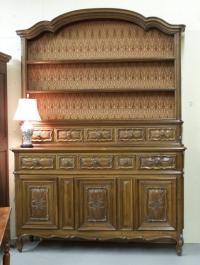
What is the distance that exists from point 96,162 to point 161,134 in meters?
0.80

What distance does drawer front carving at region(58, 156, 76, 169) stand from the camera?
4242 mm

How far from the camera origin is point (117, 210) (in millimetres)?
4199

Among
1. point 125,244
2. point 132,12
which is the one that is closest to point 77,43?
point 132,12

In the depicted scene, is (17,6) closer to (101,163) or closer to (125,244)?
(101,163)

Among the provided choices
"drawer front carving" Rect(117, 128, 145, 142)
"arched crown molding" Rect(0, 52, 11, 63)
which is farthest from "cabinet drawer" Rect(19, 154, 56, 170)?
"arched crown molding" Rect(0, 52, 11, 63)

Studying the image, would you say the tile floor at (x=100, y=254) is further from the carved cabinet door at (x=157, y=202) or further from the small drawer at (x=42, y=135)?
the small drawer at (x=42, y=135)

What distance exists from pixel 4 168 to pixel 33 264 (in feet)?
3.67

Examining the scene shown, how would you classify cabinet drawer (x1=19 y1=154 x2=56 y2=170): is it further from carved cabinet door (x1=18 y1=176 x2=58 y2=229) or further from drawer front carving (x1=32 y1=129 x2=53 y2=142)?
drawer front carving (x1=32 y1=129 x2=53 y2=142)

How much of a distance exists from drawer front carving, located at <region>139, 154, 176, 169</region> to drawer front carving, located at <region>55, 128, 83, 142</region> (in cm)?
79

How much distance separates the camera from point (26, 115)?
432 centimetres

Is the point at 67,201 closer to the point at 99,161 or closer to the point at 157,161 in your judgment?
the point at 99,161

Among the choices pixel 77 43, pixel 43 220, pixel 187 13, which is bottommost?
pixel 43 220

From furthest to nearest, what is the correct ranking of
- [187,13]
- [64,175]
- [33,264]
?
[187,13], [64,175], [33,264]

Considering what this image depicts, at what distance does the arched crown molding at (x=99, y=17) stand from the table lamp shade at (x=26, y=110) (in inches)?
28.8
